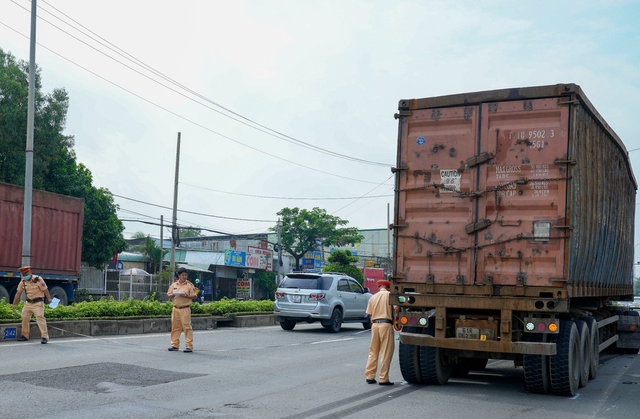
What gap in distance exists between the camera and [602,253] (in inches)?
414

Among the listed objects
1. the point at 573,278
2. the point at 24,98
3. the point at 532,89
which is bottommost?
the point at 573,278

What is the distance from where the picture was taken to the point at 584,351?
9.41 metres

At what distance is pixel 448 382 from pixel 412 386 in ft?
2.66

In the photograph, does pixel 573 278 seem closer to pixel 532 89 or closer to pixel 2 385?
pixel 532 89

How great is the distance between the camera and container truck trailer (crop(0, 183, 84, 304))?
20281mm

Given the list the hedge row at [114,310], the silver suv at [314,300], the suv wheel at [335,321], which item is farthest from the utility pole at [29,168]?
the suv wheel at [335,321]

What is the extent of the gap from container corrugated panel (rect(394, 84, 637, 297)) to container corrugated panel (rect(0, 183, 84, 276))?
603 inches

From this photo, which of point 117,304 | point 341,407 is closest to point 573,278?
point 341,407

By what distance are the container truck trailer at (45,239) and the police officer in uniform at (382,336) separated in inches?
574

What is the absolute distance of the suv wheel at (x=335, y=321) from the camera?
19062 mm

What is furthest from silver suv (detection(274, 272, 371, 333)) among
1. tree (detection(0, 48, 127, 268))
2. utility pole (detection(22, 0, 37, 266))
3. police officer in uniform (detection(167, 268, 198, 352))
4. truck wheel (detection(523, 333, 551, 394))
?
tree (detection(0, 48, 127, 268))

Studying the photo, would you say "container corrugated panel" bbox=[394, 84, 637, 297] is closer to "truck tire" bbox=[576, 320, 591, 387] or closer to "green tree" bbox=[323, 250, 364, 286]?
"truck tire" bbox=[576, 320, 591, 387]

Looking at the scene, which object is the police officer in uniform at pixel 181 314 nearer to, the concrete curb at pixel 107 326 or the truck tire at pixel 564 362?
the concrete curb at pixel 107 326

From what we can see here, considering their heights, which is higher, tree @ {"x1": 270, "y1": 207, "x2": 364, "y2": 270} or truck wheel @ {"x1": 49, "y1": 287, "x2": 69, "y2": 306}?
tree @ {"x1": 270, "y1": 207, "x2": 364, "y2": 270}
